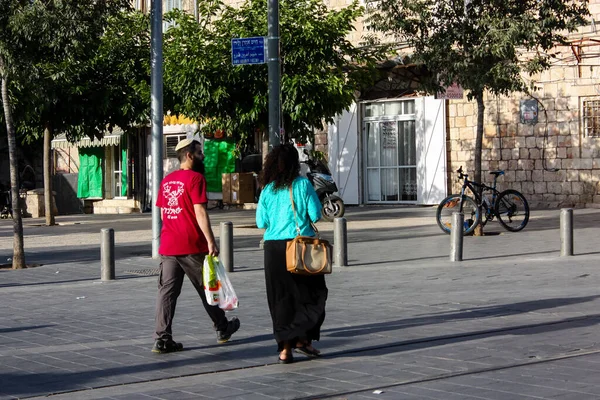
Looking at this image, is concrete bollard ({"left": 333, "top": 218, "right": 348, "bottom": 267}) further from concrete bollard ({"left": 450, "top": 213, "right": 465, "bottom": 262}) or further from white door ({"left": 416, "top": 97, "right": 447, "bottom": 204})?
white door ({"left": 416, "top": 97, "right": 447, "bottom": 204})

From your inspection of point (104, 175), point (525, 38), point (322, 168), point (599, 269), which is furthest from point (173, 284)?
point (104, 175)

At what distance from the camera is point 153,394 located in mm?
6723

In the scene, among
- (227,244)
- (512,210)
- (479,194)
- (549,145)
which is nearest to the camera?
(227,244)

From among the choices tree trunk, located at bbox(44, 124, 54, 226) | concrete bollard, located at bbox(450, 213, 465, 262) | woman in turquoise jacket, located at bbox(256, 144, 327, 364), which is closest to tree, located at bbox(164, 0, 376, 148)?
tree trunk, located at bbox(44, 124, 54, 226)

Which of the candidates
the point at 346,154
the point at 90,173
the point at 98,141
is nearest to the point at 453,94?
the point at 346,154

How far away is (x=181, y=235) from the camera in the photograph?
27.3ft

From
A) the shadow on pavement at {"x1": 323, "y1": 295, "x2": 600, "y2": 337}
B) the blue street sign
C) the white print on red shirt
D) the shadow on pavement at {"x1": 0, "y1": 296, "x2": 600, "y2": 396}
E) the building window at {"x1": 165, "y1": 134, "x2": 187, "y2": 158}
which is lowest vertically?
the shadow on pavement at {"x1": 0, "y1": 296, "x2": 600, "y2": 396}

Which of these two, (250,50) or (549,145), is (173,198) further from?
(549,145)

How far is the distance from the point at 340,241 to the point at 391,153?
1517 cm

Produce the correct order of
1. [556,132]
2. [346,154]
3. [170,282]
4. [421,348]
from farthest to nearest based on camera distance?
[346,154], [556,132], [170,282], [421,348]

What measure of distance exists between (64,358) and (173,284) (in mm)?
→ 973

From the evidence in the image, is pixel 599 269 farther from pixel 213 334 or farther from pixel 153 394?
pixel 153 394

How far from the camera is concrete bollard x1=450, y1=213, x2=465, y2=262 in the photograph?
47.4 ft

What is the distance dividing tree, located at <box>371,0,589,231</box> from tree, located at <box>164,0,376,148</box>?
2.17 m
